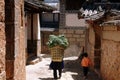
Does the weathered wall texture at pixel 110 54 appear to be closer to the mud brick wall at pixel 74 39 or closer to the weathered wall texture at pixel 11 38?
the weathered wall texture at pixel 11 38

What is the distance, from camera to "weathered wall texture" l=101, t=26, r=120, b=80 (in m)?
8.88

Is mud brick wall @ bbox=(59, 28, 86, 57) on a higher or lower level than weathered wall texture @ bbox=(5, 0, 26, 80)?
lower

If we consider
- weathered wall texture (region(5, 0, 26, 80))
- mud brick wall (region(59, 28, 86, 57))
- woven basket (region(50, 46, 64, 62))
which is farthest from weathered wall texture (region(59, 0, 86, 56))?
weathered wall texture (region(5, 0, 26, 80))

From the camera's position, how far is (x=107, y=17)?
10.4 m

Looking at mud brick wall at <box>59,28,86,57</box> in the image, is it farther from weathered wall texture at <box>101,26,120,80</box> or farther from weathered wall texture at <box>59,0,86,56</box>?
weathered wall texture at <box>101,26,120,80</box>

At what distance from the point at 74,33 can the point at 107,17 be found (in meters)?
10.4

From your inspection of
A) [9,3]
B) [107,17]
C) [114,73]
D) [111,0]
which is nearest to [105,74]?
[114,73]

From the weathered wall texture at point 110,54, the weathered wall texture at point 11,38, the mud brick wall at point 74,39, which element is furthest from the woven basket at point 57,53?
the mud brick wall at point 74,39

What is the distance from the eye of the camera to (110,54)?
31.9 feet

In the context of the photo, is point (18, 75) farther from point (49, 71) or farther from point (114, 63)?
point (49, 71)

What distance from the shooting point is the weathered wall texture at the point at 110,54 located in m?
8.88

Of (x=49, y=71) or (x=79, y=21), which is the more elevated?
(x=79, y=21)

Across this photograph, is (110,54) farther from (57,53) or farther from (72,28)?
(72,28)

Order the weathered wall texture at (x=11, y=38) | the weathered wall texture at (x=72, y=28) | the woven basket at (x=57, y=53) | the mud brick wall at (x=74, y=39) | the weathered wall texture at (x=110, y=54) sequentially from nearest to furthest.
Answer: the weathered wall texture at (x=11, y=38)
the weathered wall texture at (x=110, y=54)
the woven basket at (x=57, y=53)
the weathered wall texture at (x=72, y=28)
the mud brick wall at (x=74, y=39)
